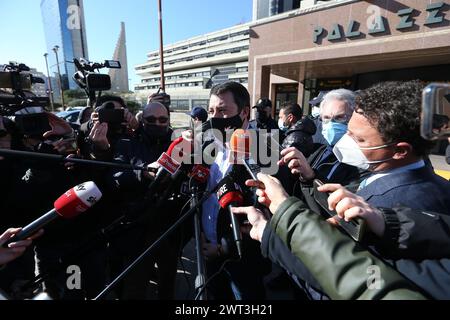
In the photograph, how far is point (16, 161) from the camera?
1929 millimetres

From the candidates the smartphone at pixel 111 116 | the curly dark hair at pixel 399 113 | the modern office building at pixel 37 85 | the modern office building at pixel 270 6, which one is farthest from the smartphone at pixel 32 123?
the modern office building at pixel 270 6

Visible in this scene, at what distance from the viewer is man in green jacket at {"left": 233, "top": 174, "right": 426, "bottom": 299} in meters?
0.67

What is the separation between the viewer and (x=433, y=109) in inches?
24.7

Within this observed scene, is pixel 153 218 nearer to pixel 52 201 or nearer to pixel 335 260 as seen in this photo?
pixel 52 201

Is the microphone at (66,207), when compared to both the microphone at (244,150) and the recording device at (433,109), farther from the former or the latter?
the recording device at (433,109)

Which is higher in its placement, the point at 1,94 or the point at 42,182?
the point at 1,94

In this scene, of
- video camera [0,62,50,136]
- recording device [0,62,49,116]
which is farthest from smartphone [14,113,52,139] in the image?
recording device [0,62,49,116]

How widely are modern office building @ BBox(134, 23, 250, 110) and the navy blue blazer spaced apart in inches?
1643

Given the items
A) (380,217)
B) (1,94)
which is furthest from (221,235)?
(1,94)

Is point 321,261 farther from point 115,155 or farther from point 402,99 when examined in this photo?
point 115,155

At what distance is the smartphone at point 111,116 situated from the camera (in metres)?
1.94

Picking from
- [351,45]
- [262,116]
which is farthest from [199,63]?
[262,116]

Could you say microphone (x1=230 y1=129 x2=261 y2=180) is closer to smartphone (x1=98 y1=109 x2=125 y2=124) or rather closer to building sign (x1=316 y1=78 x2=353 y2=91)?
smartphone (x1=98 y1=109 x2=125 y2=124)

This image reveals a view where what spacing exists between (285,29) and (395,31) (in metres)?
4.11
